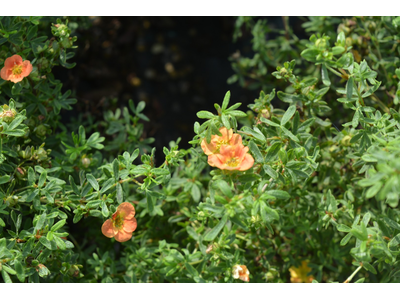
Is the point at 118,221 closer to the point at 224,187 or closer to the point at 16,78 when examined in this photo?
the point at 224,187

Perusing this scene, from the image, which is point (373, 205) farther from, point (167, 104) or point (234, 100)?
point (167, 104)

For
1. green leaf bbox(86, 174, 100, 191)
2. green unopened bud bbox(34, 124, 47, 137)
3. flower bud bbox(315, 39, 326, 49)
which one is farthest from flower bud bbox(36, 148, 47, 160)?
flower bud bbox(315, 39, 326, 49)

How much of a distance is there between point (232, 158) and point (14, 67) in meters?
1.15

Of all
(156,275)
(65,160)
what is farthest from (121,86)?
(156,275)

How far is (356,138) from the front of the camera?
68.0 inches

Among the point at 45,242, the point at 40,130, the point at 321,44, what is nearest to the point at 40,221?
the point at 45,242

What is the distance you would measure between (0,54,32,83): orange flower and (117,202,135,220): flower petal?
30.7 inches

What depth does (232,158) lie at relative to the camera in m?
1.46

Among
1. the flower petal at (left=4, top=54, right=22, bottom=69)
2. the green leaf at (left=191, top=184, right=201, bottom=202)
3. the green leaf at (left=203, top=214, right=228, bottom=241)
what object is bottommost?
the green leaf at (left=191, top=184, right=201, bottom=202)

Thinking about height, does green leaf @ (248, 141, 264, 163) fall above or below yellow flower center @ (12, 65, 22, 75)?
below

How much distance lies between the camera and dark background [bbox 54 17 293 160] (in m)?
3.28

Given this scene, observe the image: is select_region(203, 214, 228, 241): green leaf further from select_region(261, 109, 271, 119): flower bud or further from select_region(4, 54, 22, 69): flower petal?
select_region(4, 54, 22, 69): flower petal

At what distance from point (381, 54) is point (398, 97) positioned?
22.4 inches

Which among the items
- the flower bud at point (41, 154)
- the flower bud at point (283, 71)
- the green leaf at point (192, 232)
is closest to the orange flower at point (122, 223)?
the green leaf at point (192, 232)
